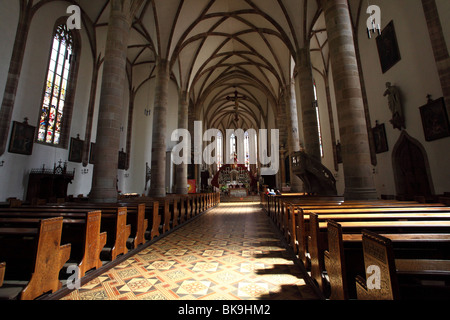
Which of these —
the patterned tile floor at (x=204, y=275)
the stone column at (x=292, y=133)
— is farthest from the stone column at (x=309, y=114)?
the patterned tile floor at (x=204, y=275)

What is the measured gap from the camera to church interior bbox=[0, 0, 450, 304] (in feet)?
7.03

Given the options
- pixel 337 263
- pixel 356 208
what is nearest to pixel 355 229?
pixel 337 263

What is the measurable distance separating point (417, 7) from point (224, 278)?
10592 mm

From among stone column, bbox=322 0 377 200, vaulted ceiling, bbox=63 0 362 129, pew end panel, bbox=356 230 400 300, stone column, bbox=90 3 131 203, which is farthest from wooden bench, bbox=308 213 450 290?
vaulted ceiling, bbox=63 0 362 129

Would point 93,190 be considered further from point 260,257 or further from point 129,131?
point 129,131

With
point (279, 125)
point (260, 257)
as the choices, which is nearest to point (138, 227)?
point (260, 257)

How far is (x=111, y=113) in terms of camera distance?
21.6ft

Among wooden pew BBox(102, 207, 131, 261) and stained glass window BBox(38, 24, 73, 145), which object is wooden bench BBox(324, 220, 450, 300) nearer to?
wooden pew BBox(102, 207, 131, 261)

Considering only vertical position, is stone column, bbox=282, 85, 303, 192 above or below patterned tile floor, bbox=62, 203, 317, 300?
above

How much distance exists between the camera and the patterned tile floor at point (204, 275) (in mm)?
2285

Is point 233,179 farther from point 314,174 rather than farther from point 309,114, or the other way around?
point 314,174

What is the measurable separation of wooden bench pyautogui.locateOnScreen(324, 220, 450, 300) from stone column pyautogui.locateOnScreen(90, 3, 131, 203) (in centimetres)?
623

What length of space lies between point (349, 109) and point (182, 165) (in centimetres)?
1145
